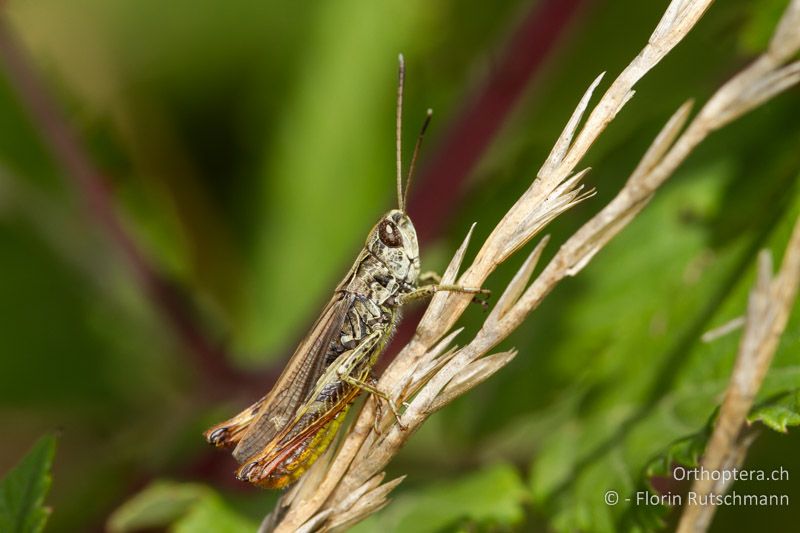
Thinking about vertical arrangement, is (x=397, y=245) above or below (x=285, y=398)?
above

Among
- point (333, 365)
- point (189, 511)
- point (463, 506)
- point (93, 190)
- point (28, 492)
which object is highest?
point (93, 190)

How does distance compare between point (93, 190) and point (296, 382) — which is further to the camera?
point (93, 190)

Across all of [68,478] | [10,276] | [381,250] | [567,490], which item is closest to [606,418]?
[567,490]

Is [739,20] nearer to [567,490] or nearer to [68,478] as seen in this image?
[567,490]

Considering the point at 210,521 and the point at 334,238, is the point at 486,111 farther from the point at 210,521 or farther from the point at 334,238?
the point at 210,521

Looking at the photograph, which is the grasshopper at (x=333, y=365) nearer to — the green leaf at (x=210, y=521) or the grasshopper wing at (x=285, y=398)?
the grasshopper wing at (x=285, y=398)

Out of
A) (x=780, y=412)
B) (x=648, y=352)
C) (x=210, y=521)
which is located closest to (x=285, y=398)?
(x=210, y=521)

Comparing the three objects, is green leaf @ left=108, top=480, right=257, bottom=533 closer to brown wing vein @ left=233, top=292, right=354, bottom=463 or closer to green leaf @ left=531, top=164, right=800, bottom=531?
brown wing vein @ left=233, top=292, right=354, bottom=463

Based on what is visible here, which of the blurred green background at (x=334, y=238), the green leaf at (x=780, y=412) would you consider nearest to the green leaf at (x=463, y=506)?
the blurred green background at (x=334, y=238)
